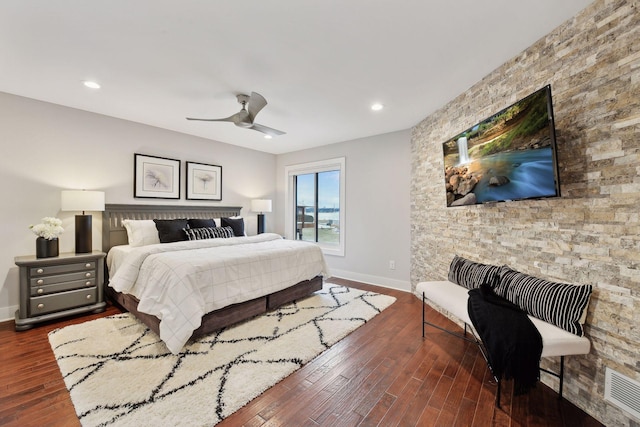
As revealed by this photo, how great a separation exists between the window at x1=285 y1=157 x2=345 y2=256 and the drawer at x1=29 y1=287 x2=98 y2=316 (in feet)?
11.4

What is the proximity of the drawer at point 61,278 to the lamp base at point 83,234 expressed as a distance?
311 mm

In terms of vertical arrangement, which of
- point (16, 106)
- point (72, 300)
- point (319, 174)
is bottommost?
point (72, 300)

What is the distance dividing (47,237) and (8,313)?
1008 millimetres

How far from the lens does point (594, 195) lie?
1.59 m

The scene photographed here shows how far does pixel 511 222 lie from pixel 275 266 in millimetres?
2420

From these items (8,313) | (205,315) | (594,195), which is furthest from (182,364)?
(594,195)

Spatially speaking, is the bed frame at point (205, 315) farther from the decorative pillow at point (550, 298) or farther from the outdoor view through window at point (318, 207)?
the decorative pillow at point (550, 298)

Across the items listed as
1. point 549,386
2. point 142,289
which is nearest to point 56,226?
point 142,289

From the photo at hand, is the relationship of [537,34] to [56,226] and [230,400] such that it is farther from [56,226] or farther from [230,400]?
[56,226]

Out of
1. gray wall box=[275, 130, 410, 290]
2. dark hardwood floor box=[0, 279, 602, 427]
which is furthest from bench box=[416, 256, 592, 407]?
gray wall box=[275, 130, 410, 290]

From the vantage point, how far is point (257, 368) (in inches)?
81.0

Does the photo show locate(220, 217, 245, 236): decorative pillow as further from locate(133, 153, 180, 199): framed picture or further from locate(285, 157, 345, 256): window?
locate(285, 157, 345, 256): window

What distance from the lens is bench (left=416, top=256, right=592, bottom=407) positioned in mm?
1539

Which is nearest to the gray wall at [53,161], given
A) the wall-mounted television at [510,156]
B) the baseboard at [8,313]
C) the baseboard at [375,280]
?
the baseboard at [8,313]
